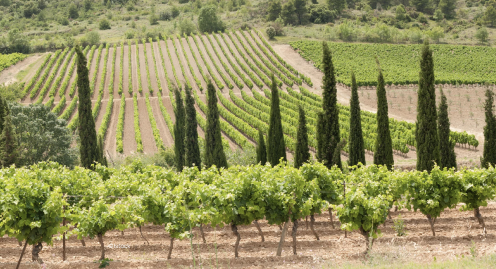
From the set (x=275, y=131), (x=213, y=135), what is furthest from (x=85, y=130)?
(x=275, y=131)

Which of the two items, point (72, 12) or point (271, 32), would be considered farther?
point (72, 12)


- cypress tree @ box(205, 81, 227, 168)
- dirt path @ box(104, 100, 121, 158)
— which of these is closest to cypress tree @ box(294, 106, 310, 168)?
cypress tree @ box(205, 81, 227, 168)

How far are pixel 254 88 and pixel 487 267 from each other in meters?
60.4

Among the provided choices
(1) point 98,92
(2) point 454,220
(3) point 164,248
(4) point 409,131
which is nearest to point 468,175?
(2) point 454,220

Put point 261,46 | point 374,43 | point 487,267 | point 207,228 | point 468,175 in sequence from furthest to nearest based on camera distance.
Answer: point 374,43, point 261,46, point 207,228, point 468,175, point 487,267

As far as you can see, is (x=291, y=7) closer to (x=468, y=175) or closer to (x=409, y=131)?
(x=409, y=131)

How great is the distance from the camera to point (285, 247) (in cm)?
1806

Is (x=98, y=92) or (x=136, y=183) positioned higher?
(x=136, y=183)

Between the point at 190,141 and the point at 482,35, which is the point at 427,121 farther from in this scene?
the point at 482,35

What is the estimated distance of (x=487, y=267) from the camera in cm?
1150

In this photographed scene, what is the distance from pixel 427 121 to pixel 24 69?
2896 inches

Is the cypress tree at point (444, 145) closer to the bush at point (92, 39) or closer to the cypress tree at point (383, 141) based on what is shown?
the cypress tree at point (383, 141)

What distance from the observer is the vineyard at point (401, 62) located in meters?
73.0

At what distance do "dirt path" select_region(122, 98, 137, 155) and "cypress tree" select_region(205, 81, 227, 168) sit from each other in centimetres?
1873
